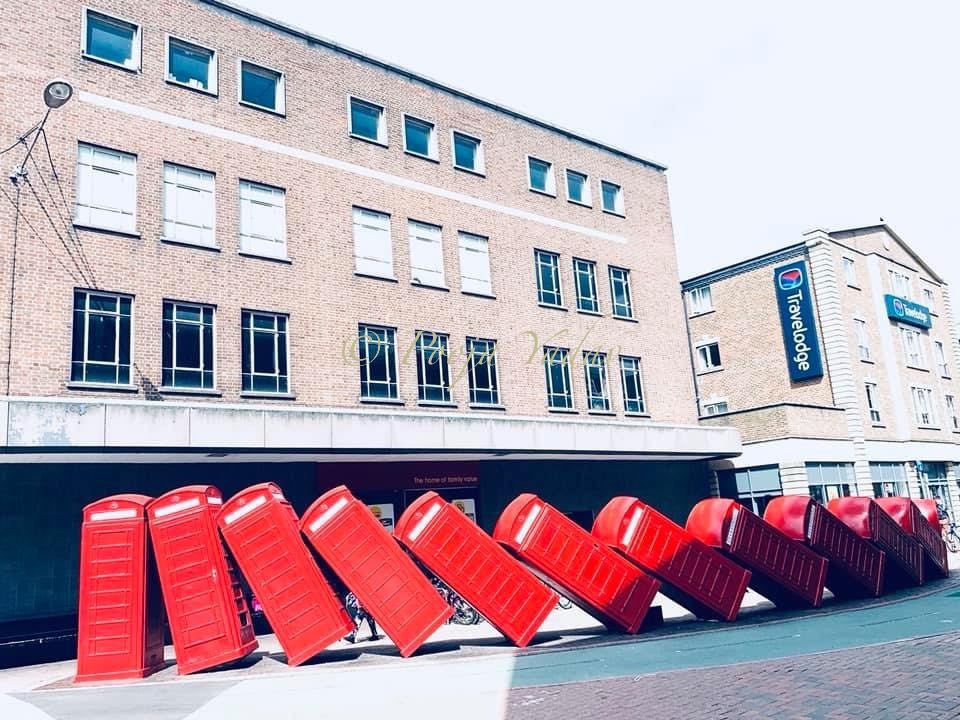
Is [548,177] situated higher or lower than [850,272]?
higher

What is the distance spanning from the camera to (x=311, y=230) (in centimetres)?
2047

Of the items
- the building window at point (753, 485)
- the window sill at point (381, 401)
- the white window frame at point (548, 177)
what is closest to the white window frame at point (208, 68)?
the window sill at point (381, 401)

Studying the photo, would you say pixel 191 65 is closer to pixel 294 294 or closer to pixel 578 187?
pixel 294 294

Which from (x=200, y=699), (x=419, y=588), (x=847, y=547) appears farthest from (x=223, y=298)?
(x=847, y=547)

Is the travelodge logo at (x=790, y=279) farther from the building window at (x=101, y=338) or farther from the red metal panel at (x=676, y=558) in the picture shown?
the building window at (x=101, y=338)

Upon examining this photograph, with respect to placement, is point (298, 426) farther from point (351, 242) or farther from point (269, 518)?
point (351, 242)

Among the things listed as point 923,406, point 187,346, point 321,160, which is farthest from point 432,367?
point 923,406

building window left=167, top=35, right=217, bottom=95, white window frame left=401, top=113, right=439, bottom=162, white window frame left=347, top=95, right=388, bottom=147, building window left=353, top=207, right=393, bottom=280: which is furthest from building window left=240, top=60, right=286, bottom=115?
white window frame left=401, top=113, right=439, bottom=162

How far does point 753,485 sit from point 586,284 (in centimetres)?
972

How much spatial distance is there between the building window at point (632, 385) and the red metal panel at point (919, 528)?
30.0 feet

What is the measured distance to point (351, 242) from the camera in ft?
69.6

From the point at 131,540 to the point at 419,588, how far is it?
4.59 m

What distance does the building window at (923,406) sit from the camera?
37375 millimetres

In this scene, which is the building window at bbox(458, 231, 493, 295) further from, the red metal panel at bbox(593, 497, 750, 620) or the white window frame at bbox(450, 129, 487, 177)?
the red metal panel at bbox(593, 497, 750, 620)
